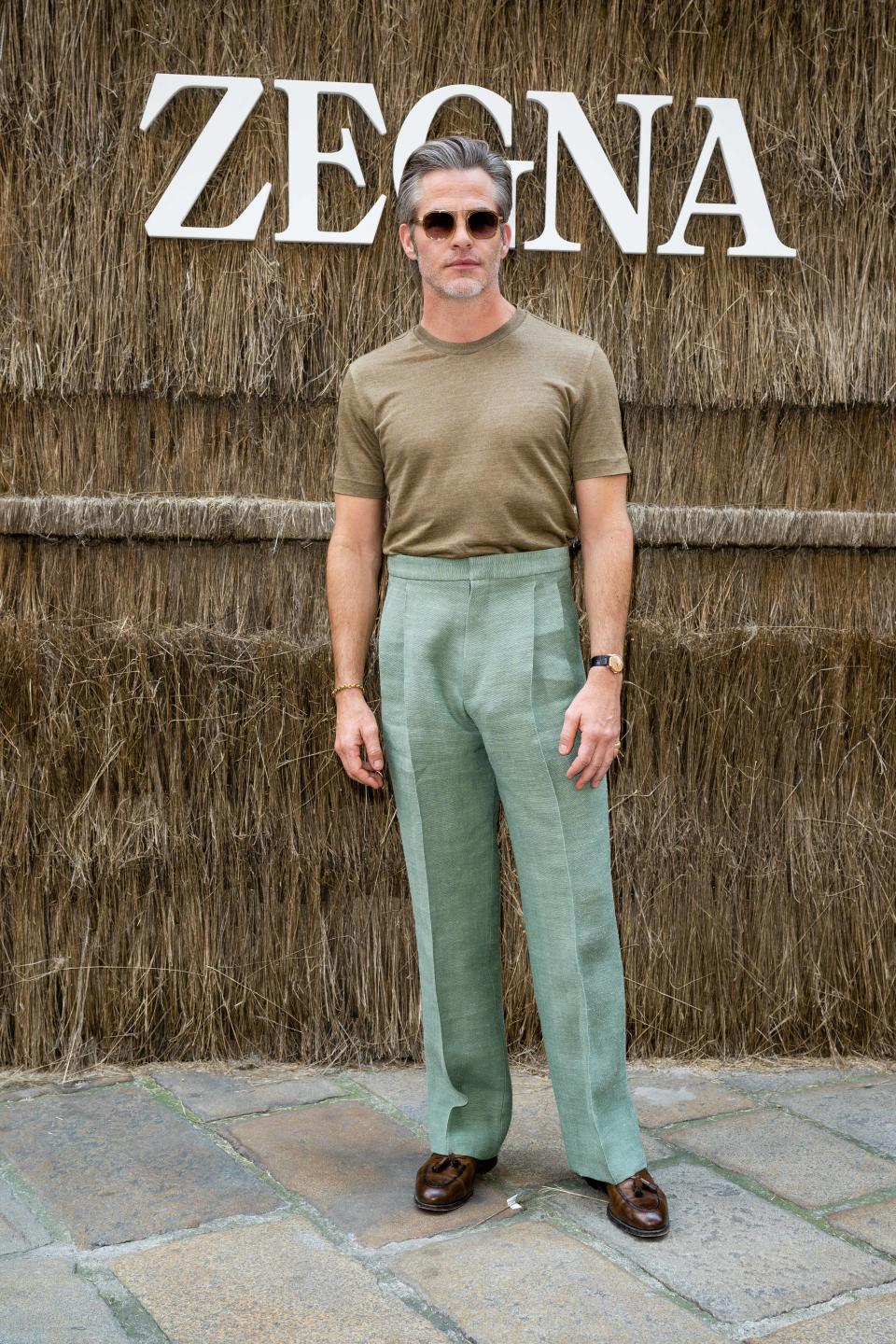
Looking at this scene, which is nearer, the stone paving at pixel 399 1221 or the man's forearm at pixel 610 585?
the stone paving at pixel 399 1221

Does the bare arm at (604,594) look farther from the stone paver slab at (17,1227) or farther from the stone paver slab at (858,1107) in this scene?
the stone paver slab at (17,1227)

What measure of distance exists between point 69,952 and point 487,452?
1.82m

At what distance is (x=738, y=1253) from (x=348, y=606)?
1.38 m

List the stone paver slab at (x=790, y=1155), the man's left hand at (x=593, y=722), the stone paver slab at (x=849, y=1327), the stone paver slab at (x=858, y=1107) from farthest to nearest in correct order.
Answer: the stone paver slab at (x=858, y=1107)
the stone paver slab at (x=790, y=1155)
the man's left hand at (x=593, y=722)
the stone paver slab at (x=849, y=1327)

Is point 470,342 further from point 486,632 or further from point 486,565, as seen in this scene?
point 486,632

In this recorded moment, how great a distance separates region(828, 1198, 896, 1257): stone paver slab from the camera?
2.56m

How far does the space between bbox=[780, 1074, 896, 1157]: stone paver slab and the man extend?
2.38ft

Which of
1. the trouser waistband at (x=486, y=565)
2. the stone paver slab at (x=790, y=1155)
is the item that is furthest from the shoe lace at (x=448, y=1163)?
the trouser waistband at (x=486, y=565)

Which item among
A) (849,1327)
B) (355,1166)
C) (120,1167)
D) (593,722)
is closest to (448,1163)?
(355,1166)

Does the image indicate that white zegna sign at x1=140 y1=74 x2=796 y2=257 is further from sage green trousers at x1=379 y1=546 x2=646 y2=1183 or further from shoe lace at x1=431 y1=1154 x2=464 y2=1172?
shoe lace at x1=431 y1=1154 x2=464 y2=1172

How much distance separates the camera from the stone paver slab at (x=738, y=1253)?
236 centimetres

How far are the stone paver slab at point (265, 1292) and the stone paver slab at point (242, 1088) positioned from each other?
2.14 feet

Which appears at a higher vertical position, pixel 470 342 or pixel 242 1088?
pixel 470 342

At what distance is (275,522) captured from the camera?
11.2 ft
